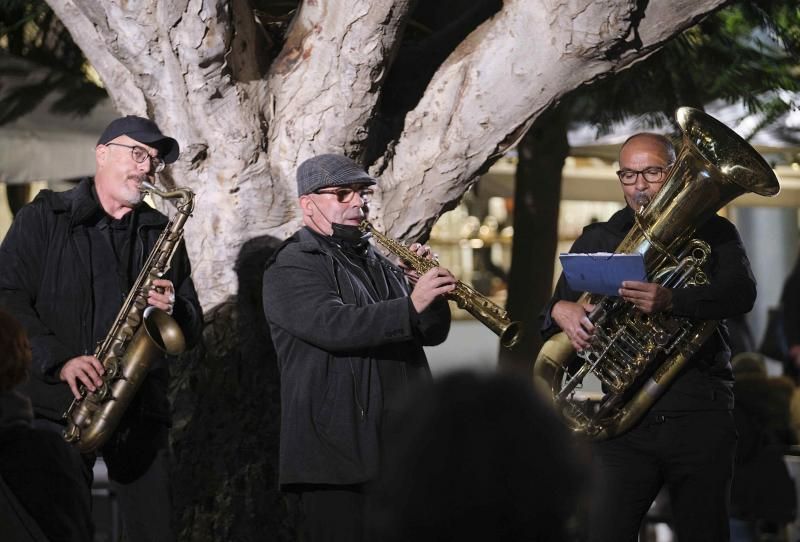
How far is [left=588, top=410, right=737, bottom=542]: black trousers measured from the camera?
15.5 ft

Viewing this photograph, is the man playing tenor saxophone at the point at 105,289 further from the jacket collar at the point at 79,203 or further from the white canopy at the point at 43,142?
the white canopy at the point at 43,142

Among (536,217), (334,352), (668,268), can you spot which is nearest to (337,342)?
(334,352)

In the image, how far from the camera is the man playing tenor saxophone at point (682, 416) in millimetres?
4699

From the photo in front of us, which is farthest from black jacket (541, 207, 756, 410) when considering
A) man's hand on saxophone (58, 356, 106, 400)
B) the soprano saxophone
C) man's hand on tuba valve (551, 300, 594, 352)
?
man's hand on saxophone (58, 356, 106, 400)

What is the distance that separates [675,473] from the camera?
478 centimetres

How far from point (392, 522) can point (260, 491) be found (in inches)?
146

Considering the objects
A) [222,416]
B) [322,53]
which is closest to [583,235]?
[322,53]

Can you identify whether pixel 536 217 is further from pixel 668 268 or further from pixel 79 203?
pixel 79 203

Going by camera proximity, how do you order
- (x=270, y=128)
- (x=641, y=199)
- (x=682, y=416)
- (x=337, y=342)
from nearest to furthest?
(x=337, y=342) < (x=682, y=416) < (x=641, y=199) < (x=270, y=128)

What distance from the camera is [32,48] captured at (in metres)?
8.73

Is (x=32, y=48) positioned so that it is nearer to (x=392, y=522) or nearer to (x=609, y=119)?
(x=609, y=119)

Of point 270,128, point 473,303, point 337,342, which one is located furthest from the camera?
point 270,128

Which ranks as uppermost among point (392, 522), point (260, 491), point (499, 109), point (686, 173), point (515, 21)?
point (515, 21)

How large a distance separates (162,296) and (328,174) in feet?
2.42
